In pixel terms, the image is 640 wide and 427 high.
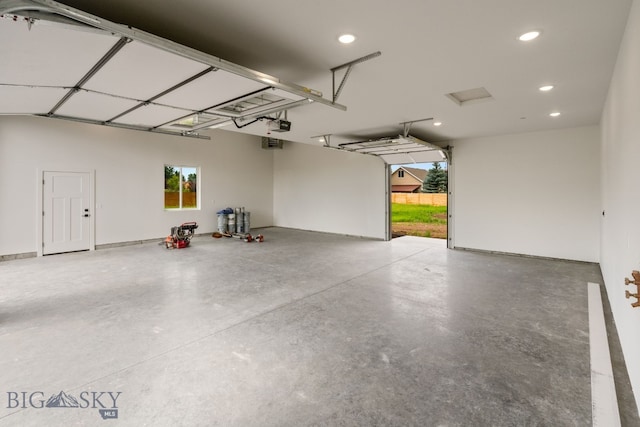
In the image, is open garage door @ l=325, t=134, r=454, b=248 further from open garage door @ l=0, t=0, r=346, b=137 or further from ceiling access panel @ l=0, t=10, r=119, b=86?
ceiling access panel @ l=0, t=10, r=119, b=86

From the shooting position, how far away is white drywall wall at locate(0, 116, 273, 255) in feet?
20.6

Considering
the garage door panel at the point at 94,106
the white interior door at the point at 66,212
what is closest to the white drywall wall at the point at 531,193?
the garage door panel at the point at 94,106

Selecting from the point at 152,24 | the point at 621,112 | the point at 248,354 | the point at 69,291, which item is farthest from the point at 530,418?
the point at 69,291

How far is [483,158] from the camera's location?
24.4 feet

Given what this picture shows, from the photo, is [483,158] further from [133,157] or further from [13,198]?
[13,198]

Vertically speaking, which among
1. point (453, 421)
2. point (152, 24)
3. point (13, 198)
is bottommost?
A: point (453, 421)

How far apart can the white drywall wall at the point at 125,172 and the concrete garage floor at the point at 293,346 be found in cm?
190

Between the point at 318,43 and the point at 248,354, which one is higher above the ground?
the point at 318,43

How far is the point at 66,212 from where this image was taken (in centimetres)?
693

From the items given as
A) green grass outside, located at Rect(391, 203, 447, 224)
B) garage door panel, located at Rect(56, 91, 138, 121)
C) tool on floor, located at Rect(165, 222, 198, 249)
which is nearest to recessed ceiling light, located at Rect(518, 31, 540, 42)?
garage door panel, located at Rect(56, 91, 138, 121)

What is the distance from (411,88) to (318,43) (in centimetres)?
175

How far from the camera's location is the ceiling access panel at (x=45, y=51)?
2.05 m

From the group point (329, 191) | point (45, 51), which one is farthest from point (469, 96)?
point (329, 191)

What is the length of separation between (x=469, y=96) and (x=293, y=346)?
439cm
